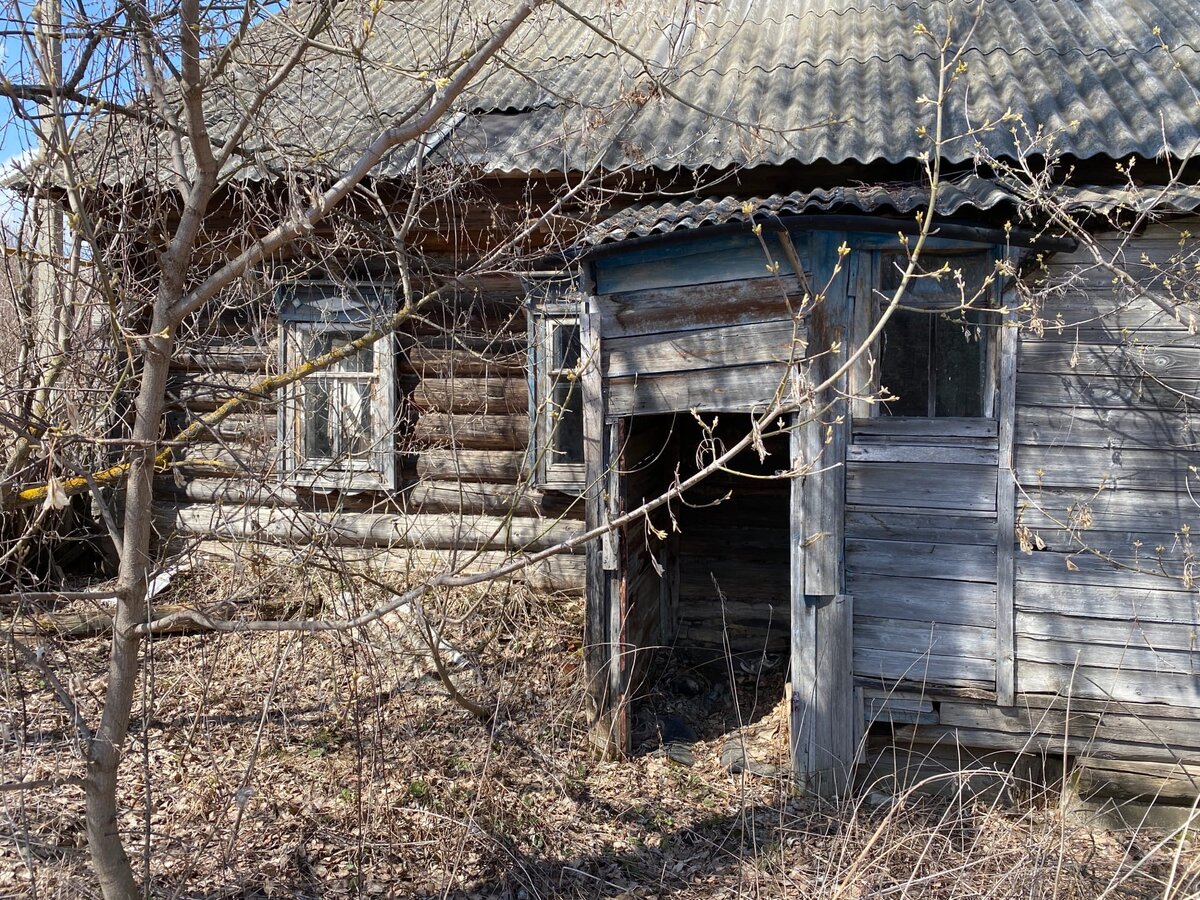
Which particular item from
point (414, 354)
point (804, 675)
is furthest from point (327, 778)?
point (414, 354)

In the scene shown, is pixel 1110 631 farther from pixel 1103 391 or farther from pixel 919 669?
pixel 1103 391

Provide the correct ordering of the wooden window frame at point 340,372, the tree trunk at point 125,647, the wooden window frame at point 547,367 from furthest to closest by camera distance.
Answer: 1. the wooden window frame at point 340,372
2. the wooden window frame at point 547,367
3. the tree trunk at point 125,647

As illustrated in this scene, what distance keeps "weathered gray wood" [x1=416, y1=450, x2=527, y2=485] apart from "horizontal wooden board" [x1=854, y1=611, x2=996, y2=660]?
3113 millimetres

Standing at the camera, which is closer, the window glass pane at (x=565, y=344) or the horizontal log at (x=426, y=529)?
the window glass pane at (x=565, y=344)

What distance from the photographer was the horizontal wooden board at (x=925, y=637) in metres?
4.75

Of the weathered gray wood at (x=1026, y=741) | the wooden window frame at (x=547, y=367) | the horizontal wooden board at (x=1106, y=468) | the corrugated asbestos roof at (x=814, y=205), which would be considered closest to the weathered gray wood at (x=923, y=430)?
the horizontal wooden board at (x=1106, y=468)

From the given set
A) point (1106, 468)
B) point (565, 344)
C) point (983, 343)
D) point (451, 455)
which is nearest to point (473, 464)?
point (451, 455)

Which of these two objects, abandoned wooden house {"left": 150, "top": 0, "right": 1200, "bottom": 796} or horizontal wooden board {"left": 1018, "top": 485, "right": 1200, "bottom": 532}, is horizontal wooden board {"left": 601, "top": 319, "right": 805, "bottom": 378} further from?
horizontal wooden board {"left": 1018, "top": 485, "right": 1200, "bottom": 532}

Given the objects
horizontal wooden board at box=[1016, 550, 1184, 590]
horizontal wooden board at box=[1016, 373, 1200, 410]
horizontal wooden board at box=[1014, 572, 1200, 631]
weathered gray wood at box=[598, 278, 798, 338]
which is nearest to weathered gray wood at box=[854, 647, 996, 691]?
horizontal wooden board at box=[1014, 572, 1200, 631]

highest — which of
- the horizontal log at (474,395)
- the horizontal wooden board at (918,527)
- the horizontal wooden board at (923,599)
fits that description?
the horizontal log at (474,395)

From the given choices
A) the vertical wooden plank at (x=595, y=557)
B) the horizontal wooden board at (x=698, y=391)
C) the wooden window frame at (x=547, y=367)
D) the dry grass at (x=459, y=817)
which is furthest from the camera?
the wooden window frame at (x=547, y=367)

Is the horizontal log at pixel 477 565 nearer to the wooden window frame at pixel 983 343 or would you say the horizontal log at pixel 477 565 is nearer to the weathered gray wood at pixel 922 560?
the weathered gray wood at pixel 922 560

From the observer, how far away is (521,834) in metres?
4.43

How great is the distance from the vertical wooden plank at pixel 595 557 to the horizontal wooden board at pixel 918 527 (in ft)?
4.71
